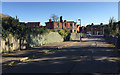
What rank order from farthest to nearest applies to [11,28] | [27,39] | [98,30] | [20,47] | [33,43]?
[98,30] < [33,43] < [27,39] < [20,47] < [11,28]

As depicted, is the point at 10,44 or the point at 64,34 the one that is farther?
the point at 64,34

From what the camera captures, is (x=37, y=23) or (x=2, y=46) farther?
(x=37, y=23)

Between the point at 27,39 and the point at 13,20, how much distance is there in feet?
11.7

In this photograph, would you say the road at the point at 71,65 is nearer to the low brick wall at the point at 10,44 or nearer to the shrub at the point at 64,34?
the low brick wall at the point at 10,44

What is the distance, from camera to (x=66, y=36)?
34094 millimetres

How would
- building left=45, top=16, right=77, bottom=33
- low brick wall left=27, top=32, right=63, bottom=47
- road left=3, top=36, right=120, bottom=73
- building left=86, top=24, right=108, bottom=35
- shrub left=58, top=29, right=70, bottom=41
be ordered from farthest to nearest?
building left=86, top=24, right=108, bottom=35
building left=45, top=16, right=77, bottom=33
shrub left=58, top=29, right=70, bottom=41
low brick wall left=27, top=32, right=63, bottom=47
road left=3, top=36, right=120, bottom=73

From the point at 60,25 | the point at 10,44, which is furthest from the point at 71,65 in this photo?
the point at 60,25

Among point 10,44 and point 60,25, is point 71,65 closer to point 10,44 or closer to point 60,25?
point 10,44

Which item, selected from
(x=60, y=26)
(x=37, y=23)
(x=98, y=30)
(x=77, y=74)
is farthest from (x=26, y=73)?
(x=98, y=30)

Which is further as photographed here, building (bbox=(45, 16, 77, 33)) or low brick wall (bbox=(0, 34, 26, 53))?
building (bbox=(45, 16, 77, 33))

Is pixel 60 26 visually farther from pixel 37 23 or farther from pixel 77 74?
pixel 77 74

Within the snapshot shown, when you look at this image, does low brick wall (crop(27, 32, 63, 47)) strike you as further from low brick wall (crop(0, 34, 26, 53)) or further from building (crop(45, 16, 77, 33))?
building (crop(45, 16, 77, 33))

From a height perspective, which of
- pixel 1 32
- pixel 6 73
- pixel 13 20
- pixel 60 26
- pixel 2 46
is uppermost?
pixel 60 26

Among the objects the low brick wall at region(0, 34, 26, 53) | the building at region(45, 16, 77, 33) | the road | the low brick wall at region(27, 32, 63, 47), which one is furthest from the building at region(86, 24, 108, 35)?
the road
